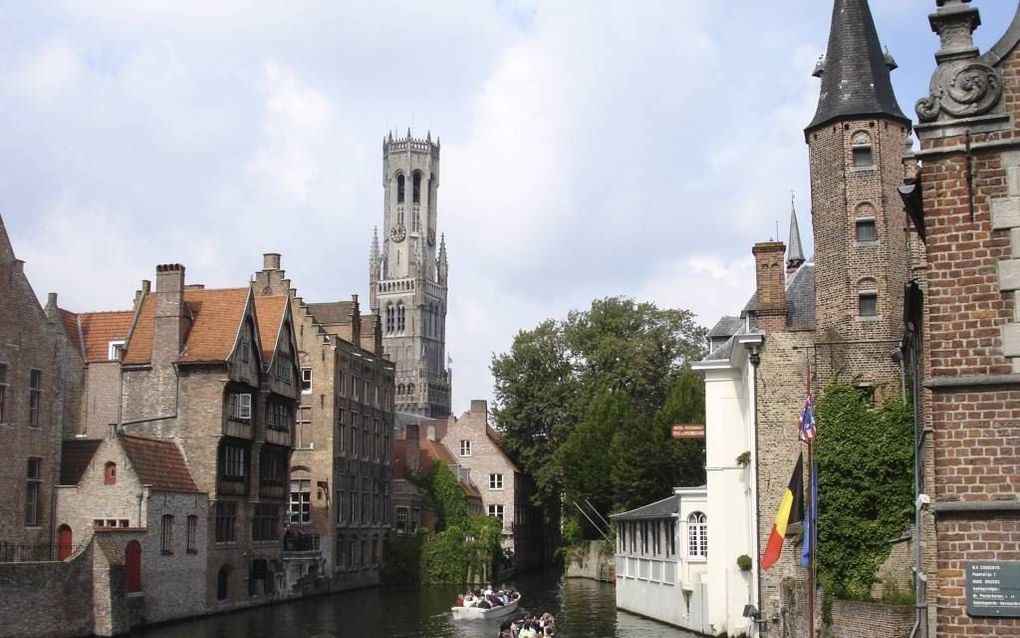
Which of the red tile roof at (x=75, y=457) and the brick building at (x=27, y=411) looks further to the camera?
the red tile roof at (x=75, y=457)

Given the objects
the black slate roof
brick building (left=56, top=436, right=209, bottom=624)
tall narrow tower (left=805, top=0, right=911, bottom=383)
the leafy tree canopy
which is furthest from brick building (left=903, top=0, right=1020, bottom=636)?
the leafy tree canopy

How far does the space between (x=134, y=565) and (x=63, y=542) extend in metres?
3.21

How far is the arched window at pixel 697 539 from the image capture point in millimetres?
37959

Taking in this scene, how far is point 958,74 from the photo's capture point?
1177 centimetres

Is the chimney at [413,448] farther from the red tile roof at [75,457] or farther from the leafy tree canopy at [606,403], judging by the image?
the red tile roof at [75,457]

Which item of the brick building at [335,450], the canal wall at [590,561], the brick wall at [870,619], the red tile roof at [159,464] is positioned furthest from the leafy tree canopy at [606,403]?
the brick wall at [870,619]

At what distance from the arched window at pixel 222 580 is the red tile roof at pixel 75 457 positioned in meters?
7.01

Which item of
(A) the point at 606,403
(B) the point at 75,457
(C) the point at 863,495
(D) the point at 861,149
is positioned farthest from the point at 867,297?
(A) the point at 606,403

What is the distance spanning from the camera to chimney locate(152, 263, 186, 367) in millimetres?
46531

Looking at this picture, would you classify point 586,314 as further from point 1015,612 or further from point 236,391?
point 1015,612

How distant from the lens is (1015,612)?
36.0 ft

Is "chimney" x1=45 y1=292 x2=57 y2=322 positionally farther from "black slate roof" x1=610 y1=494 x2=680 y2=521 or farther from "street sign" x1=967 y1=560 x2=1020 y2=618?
"street sign" x1=967 y1=560 x2=1020 y2=618

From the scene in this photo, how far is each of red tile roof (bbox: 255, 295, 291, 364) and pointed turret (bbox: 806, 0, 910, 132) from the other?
28354 millimetres

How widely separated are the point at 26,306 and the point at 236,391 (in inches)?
379
